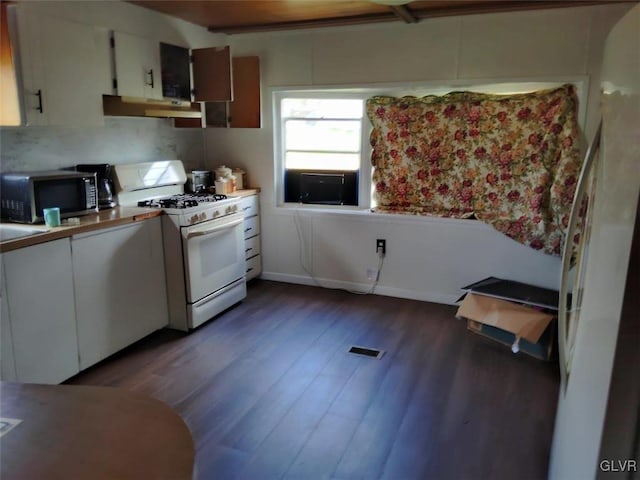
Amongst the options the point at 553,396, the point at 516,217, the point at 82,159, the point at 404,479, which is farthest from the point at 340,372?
the point at 82,159

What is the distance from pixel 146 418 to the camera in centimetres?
95

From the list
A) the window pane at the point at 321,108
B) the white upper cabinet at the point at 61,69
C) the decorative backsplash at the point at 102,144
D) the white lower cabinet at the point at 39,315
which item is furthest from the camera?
the window pane at the point at 321,108

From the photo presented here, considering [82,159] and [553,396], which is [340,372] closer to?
[553,396]

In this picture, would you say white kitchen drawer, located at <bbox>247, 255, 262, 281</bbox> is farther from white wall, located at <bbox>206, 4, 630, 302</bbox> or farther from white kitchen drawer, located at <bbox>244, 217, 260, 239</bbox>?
white kitchen drawer, located at <bbox>244, 217, 260, 239</bbox>

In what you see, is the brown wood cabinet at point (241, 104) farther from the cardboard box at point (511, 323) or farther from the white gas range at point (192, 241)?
the cardboard box at point (511, 323)

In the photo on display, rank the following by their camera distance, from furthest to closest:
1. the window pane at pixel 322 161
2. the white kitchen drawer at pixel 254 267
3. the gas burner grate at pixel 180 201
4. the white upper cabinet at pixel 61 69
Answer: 1. the white kitchen drawer at pixel 254 267
2. the window pane at pixel 322 161
3. the gas burner grate at pixel 180 201
4. the white upper cabinet at pixel 61 69

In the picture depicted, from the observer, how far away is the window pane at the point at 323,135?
4.29 m

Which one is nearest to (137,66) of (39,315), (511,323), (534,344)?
(39,315)

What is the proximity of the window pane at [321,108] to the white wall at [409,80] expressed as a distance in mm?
186

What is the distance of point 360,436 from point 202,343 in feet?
4.72

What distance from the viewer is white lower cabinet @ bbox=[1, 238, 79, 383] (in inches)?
92.4

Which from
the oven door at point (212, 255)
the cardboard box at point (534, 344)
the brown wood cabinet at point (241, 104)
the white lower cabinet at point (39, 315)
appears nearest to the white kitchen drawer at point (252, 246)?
the oven door at point (212, 255)

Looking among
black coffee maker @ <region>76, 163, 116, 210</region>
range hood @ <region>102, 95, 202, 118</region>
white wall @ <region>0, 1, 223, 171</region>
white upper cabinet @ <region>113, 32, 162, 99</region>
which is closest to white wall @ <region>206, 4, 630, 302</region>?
white wall @ <region>0, 1, 223, 171</region>

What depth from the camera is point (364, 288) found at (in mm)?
4367
